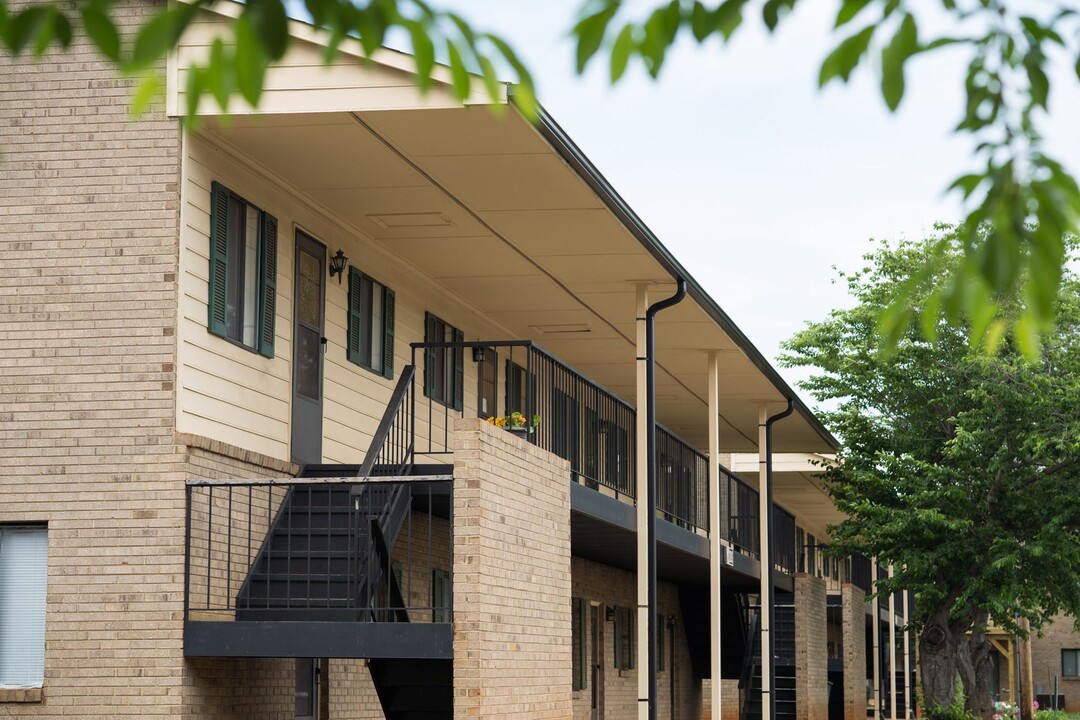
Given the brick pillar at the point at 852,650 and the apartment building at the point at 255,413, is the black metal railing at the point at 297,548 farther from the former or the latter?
the brick pillar at the point at 852,650

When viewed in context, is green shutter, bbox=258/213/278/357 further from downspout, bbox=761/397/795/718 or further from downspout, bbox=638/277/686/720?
downspout, bbox=761/397/795/718

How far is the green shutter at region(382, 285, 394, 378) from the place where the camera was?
17156 millimetres

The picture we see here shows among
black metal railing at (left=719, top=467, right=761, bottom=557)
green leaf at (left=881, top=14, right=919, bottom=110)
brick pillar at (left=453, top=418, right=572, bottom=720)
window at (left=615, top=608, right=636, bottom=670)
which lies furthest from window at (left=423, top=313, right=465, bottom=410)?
green leaf at (left=881, top=14, right=919, bottom=110)

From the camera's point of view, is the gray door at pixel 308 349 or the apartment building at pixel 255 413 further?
the gray door at pixel 308 349

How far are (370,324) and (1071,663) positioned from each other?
63181 mm

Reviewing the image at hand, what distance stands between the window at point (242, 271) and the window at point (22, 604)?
2.21 m

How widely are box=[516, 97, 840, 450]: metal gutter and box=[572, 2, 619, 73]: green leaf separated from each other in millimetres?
4745

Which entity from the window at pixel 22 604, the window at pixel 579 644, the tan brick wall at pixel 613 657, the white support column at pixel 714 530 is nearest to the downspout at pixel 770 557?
the tan brick wall at pixel 613 657

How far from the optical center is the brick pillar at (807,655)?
101 ft

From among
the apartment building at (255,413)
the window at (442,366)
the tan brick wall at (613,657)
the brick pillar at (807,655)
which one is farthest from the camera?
the brick pillar at (807,655)

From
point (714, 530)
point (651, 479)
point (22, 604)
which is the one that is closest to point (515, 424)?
point (651, 479)

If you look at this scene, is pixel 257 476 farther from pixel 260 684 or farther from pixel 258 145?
pixel 258 145

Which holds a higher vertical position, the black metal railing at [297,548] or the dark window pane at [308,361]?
the dark window pane at [308,361]

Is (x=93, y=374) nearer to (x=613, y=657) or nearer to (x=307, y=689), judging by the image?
(x=307, y=689)
